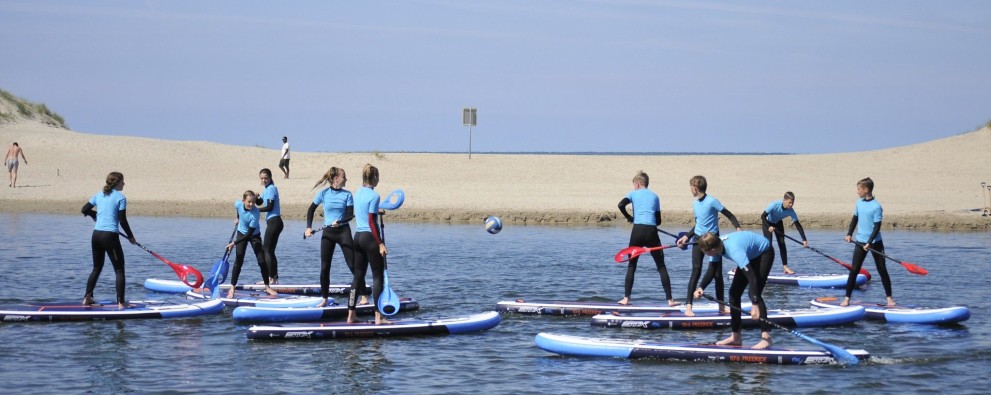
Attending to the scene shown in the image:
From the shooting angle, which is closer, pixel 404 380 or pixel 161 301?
pixel 404 380

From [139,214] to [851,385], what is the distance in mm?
24248

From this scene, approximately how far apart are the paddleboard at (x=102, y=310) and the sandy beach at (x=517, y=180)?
636 inches

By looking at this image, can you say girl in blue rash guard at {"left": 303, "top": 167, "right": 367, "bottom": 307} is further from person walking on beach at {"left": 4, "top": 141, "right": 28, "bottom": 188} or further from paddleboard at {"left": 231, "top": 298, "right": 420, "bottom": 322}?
person walking on beach at {"left": 4, "top": 141, "right": 28, "bottom": 188}

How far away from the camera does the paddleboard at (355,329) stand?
12.4 metres

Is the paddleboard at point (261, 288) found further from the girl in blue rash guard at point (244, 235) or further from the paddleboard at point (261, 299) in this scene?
the girl in blue rash guard at point (244, 235)

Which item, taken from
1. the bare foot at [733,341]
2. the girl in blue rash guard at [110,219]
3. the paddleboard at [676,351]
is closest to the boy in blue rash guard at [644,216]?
the paddleboard at [676,351]

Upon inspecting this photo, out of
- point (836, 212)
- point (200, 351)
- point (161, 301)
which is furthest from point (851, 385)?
point (836, 212)

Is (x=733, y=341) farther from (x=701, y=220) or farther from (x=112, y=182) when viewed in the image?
(x=112, y=182)

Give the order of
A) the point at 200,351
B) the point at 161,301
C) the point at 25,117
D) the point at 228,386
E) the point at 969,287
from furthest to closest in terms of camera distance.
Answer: the point at 25,117, the point at 969,287, the point at 161,301, the point at 200,351, the point at 228,386

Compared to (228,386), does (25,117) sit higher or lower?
higher

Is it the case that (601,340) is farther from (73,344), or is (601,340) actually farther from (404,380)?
(73,344)

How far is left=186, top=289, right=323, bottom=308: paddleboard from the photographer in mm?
14117

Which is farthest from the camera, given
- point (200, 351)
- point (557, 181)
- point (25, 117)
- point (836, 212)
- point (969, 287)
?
point (25, 117)

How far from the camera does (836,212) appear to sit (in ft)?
98.6
